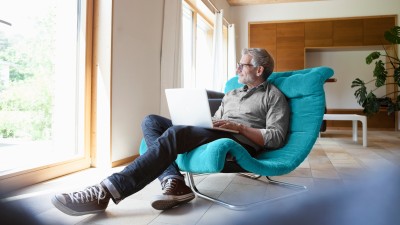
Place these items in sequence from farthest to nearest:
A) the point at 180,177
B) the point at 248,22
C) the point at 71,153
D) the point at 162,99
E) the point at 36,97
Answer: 1. the point at 248,22
2. the point at 162,99
3. the point at 71,153
4. the point at 36,97
5. the point at 180,177

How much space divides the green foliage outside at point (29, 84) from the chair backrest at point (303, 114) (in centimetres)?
169

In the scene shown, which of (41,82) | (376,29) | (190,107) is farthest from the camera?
(376,29)

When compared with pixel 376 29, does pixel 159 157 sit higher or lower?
lower

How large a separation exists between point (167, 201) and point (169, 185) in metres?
0.10

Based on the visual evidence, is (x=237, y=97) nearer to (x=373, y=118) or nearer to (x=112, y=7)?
(x=112, y=7)

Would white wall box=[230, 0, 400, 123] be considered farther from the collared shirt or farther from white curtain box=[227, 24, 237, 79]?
the collared shirt

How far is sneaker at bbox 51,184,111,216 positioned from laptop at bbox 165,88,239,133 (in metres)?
0.58

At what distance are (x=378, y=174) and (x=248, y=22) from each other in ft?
22.7

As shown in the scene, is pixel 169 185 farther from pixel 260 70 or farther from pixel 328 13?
pixel 328 13

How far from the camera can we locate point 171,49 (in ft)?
11.7

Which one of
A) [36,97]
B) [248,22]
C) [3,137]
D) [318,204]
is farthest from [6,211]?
[248,22]

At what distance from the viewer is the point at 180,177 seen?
164 centimetres

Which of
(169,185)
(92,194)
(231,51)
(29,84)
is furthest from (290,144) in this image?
(231,51)

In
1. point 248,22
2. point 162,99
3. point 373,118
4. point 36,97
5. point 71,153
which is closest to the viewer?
point 36,97
